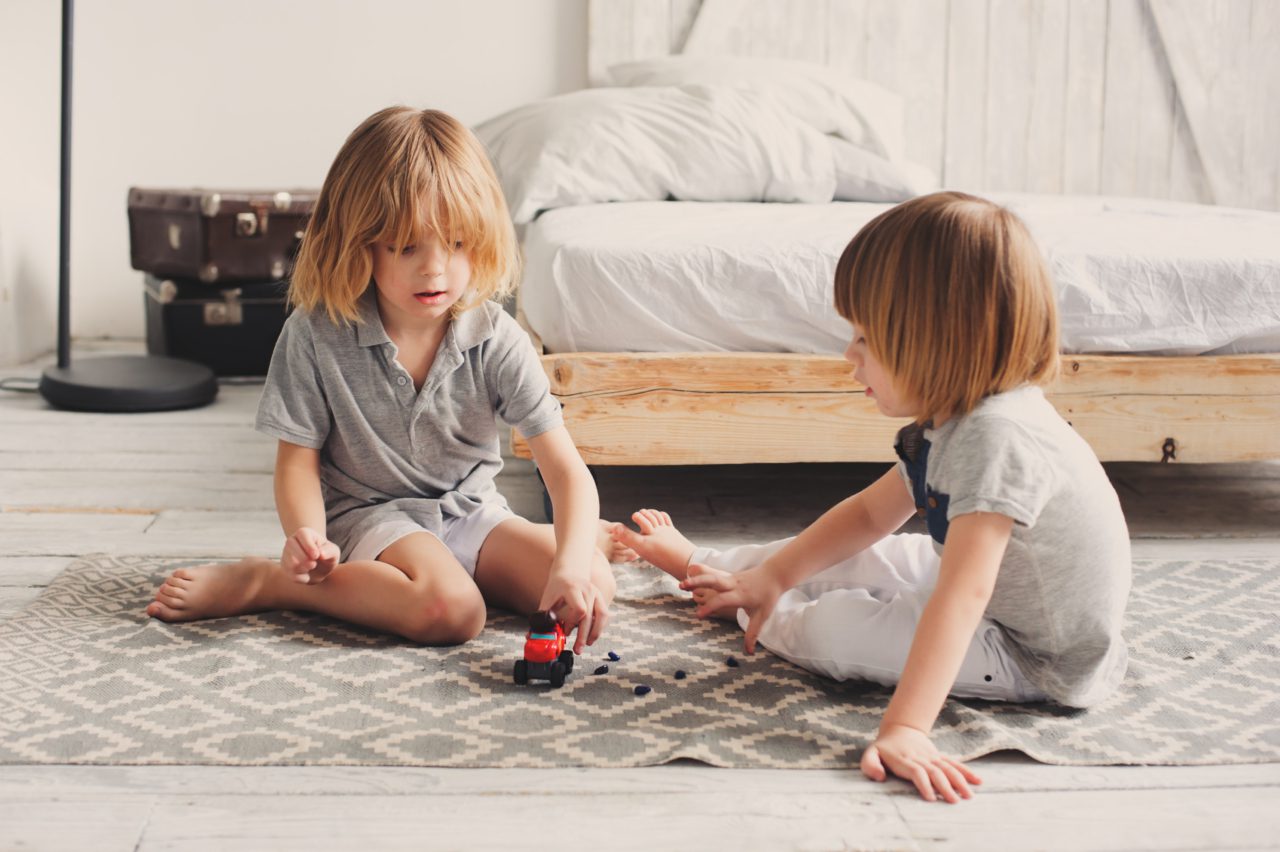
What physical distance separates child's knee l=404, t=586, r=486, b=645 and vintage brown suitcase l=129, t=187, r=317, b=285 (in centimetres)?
186

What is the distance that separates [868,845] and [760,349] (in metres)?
0.98

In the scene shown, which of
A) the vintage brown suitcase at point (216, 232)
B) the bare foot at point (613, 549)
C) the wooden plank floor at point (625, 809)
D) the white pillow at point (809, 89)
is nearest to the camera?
the wooden plank floor at point (625, 809)

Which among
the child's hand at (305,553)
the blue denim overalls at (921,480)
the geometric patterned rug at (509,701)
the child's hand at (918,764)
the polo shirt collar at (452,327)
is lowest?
the geometric patterned rug at (509,701)

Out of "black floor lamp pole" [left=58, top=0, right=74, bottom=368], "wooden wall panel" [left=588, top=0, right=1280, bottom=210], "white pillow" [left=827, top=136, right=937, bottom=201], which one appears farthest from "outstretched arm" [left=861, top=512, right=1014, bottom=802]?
"wooden wall panel" [left=588, top=0, right=1280, bottom=210]

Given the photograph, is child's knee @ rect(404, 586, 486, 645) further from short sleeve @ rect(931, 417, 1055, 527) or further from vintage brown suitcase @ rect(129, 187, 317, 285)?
vintage brown suitcase @ rect(129, 187, 317, 285)

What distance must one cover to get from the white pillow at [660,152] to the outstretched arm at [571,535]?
2.95 feet

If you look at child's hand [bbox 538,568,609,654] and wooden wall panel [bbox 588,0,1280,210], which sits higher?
wooden wall panel [bbox 588,0,1280,210]

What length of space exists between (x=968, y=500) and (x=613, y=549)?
0.67 meters

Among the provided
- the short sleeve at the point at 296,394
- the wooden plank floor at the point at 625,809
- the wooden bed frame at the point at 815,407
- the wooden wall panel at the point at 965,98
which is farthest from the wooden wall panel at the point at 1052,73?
the wooden plank floor at the point at 625,809

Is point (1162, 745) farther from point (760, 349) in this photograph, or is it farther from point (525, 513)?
point (525, 513)

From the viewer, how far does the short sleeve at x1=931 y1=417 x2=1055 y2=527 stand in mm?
1059

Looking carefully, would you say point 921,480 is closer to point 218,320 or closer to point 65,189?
point 65,189

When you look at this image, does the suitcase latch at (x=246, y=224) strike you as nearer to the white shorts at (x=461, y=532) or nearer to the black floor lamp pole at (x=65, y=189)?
the black floor lamp pole at (x=65, y=189)

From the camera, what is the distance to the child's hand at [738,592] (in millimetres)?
1338
